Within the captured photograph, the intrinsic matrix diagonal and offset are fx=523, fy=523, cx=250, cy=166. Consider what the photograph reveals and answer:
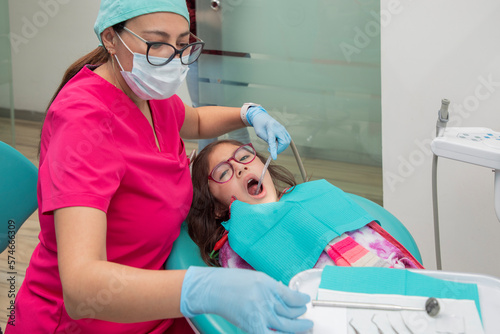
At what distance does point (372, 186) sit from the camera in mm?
2424

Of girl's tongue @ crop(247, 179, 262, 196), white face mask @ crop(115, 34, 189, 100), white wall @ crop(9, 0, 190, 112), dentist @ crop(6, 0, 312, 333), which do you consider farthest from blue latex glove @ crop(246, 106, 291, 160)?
white wall @ crop(9, 0, 190, 112)

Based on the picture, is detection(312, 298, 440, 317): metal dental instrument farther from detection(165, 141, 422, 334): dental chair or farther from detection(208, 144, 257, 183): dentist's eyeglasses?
detection(208, 144, 257, 183): dentist's eyeglasses

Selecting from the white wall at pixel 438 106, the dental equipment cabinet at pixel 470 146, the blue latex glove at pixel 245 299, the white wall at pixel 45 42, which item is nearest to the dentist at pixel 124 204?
the blue latex glove at pixel 245 299

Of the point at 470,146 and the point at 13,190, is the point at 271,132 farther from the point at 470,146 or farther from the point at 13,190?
the point at 13,190

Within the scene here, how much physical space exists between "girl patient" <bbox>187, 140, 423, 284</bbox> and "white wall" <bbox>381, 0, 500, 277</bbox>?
2.03ft

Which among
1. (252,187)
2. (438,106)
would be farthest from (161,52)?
(438,106)

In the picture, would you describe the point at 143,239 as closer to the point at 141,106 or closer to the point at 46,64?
the point at 141,106

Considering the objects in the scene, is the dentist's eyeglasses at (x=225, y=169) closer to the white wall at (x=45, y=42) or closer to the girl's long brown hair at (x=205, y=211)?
the girl's long brown hair at (x=205, y=211)

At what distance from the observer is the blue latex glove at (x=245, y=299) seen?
84 centimetres

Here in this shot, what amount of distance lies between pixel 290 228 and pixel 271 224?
0.05m

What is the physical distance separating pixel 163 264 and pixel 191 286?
457mm

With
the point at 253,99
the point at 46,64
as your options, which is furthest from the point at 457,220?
the point at 46,64

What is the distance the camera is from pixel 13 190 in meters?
A: 1.28

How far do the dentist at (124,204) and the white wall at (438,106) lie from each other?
0.73m
